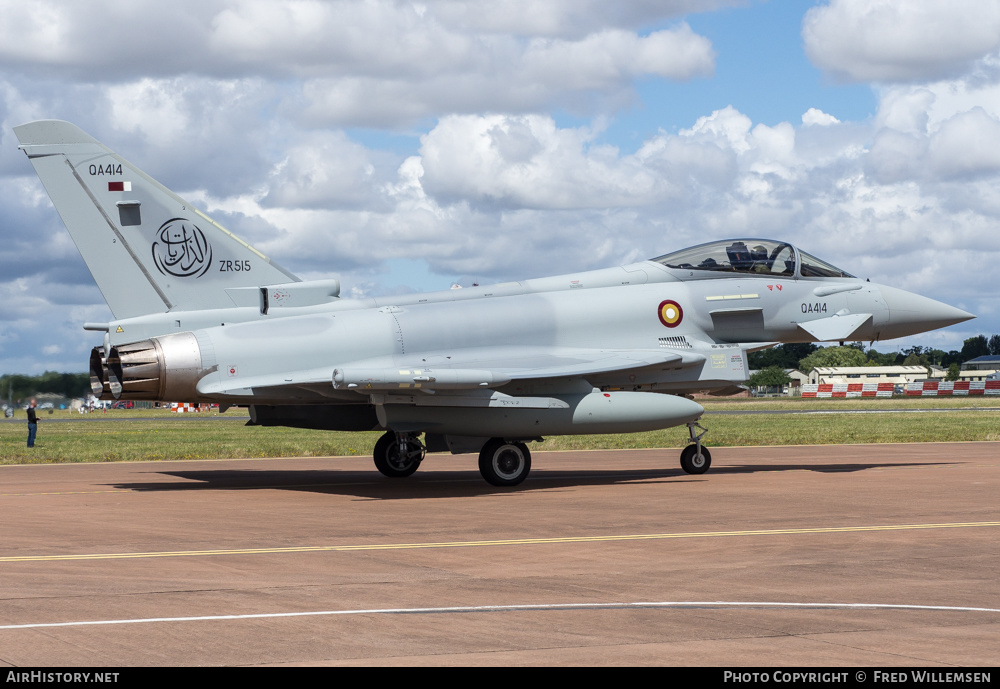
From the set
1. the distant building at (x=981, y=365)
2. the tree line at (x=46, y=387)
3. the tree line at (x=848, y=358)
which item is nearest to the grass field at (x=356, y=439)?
the tree line at (x=46, y=387)

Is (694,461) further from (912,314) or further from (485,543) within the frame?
(485,543)

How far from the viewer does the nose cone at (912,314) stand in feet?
70.4

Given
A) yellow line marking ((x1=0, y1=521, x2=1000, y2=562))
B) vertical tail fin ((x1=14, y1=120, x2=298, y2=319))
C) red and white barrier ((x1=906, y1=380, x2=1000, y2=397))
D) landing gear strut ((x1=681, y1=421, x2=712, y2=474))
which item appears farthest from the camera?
red and white barrier ((x1=906, y1=380, x2=1000, y2=397))

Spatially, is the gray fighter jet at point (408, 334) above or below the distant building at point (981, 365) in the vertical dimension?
below

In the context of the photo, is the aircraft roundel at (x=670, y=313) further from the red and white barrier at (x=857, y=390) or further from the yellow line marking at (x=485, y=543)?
the red and white barrier at (x=857, y=390)

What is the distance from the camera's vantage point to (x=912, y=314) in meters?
21.5

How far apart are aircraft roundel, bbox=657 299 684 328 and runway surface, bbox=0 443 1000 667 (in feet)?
9.39

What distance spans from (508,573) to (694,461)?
1124cm

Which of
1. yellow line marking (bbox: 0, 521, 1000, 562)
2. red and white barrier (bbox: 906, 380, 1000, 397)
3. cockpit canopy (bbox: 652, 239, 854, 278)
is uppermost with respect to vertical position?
cockpit canopy (bbox: 652, 239, 854, 278)

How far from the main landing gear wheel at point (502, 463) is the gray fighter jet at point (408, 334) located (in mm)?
24

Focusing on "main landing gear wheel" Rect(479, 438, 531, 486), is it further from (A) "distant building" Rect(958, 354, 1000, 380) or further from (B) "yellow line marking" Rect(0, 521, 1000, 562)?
(A) "distant building" Rect(958, 354, 1000, 380)

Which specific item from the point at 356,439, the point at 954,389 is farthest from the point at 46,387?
the point at 954,389

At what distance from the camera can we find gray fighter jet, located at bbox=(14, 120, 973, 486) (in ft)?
56.7

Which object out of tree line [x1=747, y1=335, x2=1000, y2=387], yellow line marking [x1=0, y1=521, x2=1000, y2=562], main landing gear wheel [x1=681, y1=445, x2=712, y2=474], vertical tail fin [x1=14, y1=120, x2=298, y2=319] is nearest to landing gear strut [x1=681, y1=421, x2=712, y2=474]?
main landing gear wheel [x1=681, y1=445, x2=712, y2=474]
